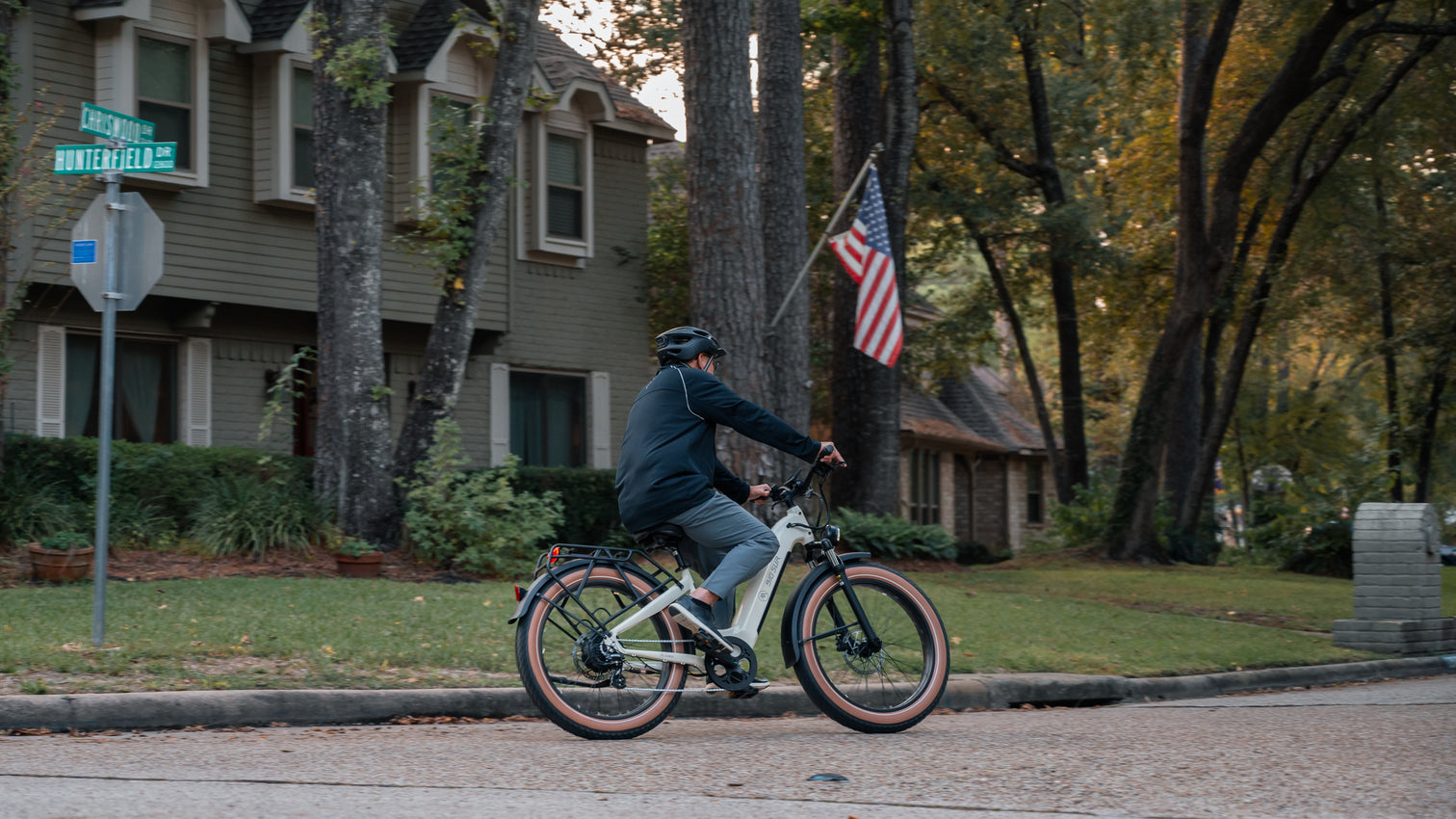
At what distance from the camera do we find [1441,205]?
26984 millimetres

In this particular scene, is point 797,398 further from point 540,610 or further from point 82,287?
point 540,610

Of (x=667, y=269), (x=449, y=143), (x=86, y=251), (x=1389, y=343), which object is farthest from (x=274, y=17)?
(x=1389, y=343)

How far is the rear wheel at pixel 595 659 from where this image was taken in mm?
6719

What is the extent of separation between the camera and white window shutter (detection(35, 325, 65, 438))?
17062 mm

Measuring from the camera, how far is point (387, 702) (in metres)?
7.83

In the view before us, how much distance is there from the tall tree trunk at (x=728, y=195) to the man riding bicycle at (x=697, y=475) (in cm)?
961

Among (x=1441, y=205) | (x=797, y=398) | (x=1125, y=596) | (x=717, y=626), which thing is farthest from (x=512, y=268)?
(x=1441, y=205)

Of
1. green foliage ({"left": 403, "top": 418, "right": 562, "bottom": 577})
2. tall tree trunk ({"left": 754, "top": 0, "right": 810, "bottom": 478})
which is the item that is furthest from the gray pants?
tall tree trunk ({"left": 754, "top": 0, "right": 810, "bottom": 478})

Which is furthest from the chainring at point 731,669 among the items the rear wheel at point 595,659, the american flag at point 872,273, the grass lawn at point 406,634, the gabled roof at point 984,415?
the gabled roof at point 984,415

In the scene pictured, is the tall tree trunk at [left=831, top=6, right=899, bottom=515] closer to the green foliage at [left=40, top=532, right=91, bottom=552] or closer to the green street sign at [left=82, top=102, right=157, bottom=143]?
the green foliage at [left=40, top=532, right=91, bottom=552]

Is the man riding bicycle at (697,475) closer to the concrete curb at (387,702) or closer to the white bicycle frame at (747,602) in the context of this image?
the white bicycle frame at (747,602)

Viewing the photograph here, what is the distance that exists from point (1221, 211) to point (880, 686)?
18033 mm

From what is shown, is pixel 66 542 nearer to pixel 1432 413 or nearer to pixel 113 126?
pixel 113 126

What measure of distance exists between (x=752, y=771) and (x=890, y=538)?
559 inches
